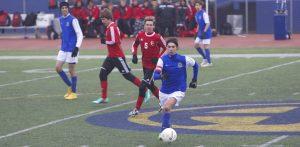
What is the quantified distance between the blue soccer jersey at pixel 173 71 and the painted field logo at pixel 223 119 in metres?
0.63

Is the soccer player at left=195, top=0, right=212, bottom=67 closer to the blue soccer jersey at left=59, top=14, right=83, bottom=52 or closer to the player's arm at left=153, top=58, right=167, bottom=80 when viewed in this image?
the blue soccer jersey at left=59, top=14, right=83, bottom=52

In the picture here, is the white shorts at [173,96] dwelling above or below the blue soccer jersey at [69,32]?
below

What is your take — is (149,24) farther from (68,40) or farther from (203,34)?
(203,34)

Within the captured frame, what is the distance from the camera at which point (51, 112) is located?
47.5ft

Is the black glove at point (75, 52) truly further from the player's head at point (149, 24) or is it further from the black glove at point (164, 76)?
the black glove at point (164, 76)

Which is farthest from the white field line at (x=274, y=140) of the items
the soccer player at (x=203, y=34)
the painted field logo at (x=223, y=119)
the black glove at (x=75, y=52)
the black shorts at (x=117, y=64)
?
the soccer player at (x=203, y=34)

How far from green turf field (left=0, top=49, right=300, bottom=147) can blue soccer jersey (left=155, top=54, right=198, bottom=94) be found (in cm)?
64

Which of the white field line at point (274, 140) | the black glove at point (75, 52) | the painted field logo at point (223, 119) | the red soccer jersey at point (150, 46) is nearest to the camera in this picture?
the white field line at point (274, 140)

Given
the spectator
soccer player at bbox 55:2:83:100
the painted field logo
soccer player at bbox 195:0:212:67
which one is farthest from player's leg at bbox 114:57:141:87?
the spectator

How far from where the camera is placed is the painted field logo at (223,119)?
11.8 metres

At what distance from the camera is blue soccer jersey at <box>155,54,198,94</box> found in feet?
38.3

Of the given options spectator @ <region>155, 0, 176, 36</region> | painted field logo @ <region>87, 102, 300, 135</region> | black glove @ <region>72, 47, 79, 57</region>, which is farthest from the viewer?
spectator @ <region>155, 0, 176, 36</region>

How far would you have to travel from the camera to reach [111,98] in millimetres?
16391

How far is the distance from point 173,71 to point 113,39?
3.83 m
